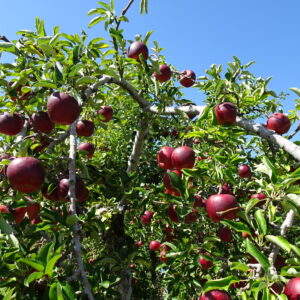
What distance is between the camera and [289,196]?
1288 mm

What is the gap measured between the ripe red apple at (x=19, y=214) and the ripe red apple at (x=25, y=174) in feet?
0.74

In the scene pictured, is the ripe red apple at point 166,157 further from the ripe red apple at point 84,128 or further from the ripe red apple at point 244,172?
the ripe red apple at point 244,172

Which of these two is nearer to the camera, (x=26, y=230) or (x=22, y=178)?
(x=22, y=178)

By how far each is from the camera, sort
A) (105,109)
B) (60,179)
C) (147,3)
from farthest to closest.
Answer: (105,109) < (147,3) < (60,179)

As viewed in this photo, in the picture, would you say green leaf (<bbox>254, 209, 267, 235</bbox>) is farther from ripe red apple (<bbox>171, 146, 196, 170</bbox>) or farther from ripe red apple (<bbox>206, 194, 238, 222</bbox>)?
ripe red apple (<bbox>171, 146, 196, 170</bbox>)

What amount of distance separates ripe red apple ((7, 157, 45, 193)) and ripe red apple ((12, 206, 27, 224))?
0.74 feet

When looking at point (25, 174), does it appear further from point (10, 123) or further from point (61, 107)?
A: point (10, 123)

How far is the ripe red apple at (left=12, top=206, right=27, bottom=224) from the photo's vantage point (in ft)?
5.34

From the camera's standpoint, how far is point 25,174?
4.58 ft

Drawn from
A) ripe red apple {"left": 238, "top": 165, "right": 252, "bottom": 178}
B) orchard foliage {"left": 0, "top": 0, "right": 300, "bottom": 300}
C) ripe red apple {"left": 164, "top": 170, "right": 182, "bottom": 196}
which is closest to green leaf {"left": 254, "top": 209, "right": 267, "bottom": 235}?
orchard foliage {"left": 0, "top": 0, "right": 300, "bottom": 300}

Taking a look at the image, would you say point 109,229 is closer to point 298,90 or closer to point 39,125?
point 39,125

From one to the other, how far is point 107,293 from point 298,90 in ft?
5.85

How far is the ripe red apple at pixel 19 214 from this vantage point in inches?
64.0

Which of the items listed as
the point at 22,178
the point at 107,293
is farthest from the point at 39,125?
the point at 107,293
